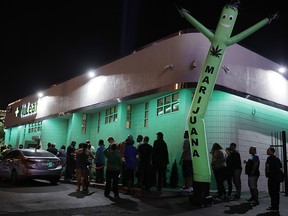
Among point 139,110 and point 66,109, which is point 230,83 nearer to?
point 139,110

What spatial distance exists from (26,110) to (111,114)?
12.4 metres

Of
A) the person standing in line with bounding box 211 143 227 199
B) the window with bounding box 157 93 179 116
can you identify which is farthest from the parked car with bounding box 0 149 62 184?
the person standing in line with bounding box 211 143 227 199

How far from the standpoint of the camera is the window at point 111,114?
55.8 ft

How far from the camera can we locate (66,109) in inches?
802

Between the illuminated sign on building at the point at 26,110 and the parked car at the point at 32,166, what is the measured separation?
475 inches

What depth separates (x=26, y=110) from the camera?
2691 centimetres

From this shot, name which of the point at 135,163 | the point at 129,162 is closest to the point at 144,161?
the point at 135,163

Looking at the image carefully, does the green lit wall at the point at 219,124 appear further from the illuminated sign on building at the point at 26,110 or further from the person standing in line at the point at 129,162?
the illuminated sign on building at the point at 26,110

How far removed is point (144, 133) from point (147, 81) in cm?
253

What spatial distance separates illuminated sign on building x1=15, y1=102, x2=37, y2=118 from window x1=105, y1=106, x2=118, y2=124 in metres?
9.46

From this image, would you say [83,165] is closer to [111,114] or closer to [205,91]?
[205,91]

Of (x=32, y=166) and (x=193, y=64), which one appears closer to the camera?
(x=193, y=64)

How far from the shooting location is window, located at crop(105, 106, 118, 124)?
17.0 metres

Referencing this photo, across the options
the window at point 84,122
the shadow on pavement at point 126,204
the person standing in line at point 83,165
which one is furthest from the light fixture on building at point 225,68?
the window at point 84,122
